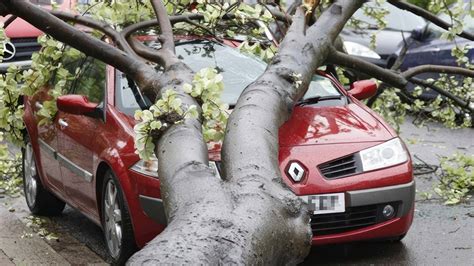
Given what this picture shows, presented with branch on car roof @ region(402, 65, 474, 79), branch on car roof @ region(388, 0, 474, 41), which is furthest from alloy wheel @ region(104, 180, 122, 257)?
branch on car roof @ region(388, 0, 474, 41)

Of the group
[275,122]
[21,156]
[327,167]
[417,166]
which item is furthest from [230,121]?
[417,166]

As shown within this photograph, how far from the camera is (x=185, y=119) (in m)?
3.73

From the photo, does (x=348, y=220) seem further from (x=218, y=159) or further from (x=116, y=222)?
(x=116, y=222)

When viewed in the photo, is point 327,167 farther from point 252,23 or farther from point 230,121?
point 230,121

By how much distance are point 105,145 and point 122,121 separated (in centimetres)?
21

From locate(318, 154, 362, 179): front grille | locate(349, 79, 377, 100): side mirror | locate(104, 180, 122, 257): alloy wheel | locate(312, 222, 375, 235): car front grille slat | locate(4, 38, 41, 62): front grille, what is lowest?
locate(4, 38, 41, 62): front grille

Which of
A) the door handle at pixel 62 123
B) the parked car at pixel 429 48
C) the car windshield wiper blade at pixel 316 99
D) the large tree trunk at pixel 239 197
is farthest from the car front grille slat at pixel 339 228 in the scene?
the parked car at pixel 429 48

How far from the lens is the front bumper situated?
22.0 ft

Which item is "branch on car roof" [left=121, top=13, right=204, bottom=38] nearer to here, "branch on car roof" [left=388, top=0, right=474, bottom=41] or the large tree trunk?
"branch on car roof" [left=388, top=0, right=474, bottom=41]

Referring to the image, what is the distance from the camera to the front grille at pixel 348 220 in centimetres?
666

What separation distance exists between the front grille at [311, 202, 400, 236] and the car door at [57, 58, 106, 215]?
1.80 m

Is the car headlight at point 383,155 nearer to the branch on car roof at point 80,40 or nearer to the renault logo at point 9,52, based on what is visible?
the branch on car roof at point 80,40

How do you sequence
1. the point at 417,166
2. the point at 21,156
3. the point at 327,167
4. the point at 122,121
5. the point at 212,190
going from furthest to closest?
the point at 417,166 < the point at 21,156 < the point at 122,121 < the point at 327,167 < the point at 212,190

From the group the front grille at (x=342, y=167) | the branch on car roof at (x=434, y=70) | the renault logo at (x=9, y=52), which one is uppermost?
the branch on car roof at (x=434, y=70)
